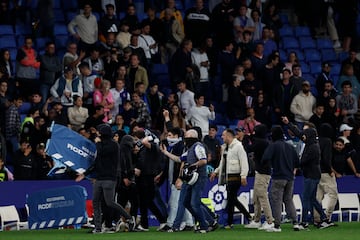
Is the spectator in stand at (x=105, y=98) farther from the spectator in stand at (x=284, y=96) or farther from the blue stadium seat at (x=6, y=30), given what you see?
the spectator in stand at (x=284, y=96)

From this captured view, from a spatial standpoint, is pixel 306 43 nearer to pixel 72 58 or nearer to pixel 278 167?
pixel 72 58

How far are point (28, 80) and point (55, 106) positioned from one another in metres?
1.63

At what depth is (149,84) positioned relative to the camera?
Answer: 3434 centimetres

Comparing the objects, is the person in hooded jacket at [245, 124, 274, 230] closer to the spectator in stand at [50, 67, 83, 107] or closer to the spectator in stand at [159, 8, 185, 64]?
the spectator in stand at [50, 67, 83, 107]

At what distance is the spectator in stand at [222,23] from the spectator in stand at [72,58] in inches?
194

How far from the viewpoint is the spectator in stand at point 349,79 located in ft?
121

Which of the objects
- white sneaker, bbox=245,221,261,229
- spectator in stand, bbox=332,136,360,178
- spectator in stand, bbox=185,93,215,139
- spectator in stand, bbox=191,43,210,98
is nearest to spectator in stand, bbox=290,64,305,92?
spectator in stand, bbox=191,43,210,98

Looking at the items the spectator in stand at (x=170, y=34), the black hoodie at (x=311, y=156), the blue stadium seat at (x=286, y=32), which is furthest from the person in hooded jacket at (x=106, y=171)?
the blue stadium seat at (x=286, y=32)

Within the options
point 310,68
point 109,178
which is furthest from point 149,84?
point 109,178

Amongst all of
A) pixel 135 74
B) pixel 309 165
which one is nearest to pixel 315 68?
pixel 135 74

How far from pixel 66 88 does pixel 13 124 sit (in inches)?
71.9

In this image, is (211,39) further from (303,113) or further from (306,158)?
(306,158)

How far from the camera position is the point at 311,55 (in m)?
38.6

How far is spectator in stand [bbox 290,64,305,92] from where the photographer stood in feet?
116
